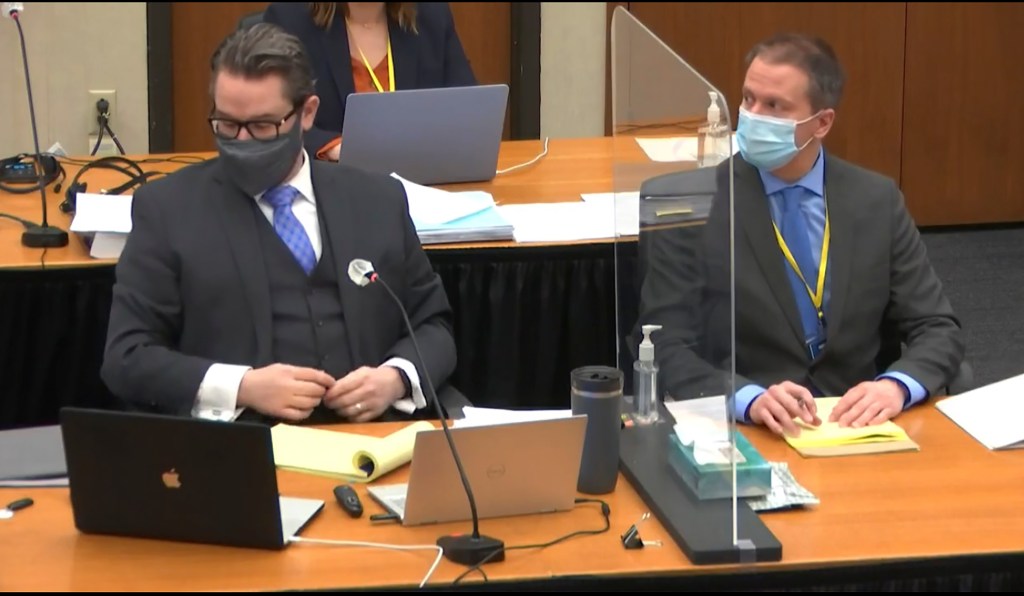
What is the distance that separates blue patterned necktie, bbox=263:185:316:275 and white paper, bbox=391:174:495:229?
58 centimetres

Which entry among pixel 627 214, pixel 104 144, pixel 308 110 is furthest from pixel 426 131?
pixel 104 144

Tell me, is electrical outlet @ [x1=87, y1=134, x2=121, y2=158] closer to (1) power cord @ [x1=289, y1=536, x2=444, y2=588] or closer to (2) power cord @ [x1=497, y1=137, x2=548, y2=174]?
(2) power cord @ [x1=497, y1=137, x2=548, y2=174]

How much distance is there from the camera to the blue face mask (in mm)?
2752

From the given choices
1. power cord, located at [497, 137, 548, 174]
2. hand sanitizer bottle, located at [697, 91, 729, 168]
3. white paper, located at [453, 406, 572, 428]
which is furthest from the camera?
power cord, located at [497, 137, 548, 174]

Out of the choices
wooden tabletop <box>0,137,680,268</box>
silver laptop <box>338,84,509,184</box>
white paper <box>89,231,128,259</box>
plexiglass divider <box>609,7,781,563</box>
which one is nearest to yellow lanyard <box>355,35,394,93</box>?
wooden tabletop <box>0,137,680,268</box>

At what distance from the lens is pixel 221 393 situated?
253 centimetres

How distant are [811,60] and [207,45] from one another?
3458mm

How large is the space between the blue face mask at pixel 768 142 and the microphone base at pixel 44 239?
153 centimetres

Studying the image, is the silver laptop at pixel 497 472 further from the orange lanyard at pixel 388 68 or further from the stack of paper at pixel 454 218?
the orange lanyard at pixel 388 68

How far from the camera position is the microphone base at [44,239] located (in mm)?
3180

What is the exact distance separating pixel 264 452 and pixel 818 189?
1.43 metres

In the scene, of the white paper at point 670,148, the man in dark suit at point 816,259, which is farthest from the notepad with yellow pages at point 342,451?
the man in dark suit at point 816,259

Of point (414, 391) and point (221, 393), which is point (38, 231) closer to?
point (221, 393)

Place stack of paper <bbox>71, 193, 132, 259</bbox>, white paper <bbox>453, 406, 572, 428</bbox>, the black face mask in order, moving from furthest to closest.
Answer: stack of paper <bbox>71, 193, 132, 259</bbox>, the black face mask, white paper <bbox>453, 406, 572, 428</bbox>
